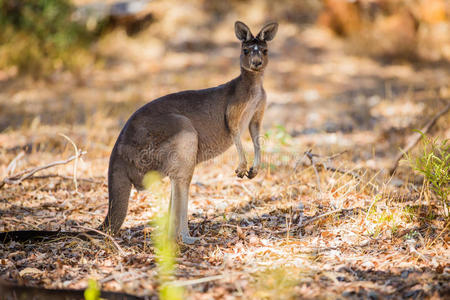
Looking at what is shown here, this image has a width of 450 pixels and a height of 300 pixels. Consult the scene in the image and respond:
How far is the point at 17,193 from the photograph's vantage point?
471cm

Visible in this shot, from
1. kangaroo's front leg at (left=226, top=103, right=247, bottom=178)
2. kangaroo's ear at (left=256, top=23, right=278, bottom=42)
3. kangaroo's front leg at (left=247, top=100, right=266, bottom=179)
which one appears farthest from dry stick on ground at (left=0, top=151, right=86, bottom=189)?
kangaroo's ear at (left=256, top=23, right=278, bottom=42)

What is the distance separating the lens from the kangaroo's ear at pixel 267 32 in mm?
3518

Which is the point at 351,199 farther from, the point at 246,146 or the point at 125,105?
the point at 125,105

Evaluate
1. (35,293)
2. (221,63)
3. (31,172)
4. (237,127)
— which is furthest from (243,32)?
(221,63)

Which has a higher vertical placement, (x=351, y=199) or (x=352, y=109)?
(x=352, y=109)

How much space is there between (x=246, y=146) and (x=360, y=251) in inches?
135

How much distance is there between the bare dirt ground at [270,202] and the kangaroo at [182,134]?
369 millimetres

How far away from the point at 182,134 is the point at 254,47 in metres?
0.90

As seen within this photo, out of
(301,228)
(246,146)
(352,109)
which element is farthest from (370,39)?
(301,228)

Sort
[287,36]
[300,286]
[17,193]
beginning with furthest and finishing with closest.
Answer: [287,36], [17,193], [300,286]

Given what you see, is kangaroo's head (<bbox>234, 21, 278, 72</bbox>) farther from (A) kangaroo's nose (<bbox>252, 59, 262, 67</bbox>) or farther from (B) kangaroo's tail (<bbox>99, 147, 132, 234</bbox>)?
(B) kangaroo's tail (<bbox>99, 147, 132, 234</bbox>)

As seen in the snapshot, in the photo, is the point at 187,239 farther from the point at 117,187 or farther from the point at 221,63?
the point at 221,63

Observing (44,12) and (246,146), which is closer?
(246,146)

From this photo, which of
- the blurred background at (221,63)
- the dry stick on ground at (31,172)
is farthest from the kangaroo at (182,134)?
the blurred background at (221,63)
